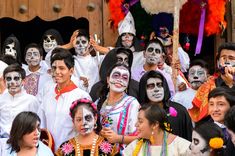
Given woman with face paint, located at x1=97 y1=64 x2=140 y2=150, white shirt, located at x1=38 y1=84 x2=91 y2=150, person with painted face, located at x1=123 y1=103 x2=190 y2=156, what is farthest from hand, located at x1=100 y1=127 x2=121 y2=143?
white shirt, located at x1=38 y1=84 x2=91 y2=150

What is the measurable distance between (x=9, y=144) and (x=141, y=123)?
4.15 ft

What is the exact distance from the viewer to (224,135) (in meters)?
5.27

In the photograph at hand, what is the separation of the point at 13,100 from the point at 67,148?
1022mm

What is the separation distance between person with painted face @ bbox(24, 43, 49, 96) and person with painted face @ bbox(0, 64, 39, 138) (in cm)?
93

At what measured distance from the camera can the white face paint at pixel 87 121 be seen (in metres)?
6.02

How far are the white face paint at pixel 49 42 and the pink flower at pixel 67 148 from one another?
254 centimetres

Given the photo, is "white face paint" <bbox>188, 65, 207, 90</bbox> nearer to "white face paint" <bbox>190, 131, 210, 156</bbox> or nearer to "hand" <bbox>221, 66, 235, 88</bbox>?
"hand" <bbox>221, 66, 235, 88</bbox>

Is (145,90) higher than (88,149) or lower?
higher

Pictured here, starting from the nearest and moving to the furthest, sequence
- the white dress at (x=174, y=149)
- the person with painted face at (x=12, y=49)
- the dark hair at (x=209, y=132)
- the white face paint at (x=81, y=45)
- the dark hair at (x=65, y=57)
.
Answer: the dark hair at (x=209, y=132), the white dress at (x=174, y=149), the dark hair at (x=65, y=57), the white face paint at (x=81, y=45), the person with painted face at (x=12, y=49)

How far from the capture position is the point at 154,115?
18.7 ft

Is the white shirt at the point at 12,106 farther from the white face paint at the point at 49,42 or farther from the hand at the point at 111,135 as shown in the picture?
the white face paint at the point at 49,42

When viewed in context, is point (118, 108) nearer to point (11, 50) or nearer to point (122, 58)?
point (122, 58)

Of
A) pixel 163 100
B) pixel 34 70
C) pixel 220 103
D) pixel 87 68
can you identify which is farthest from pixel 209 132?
pixel 34 70

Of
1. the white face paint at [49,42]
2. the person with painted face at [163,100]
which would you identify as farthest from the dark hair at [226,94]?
the white face paint at [49,42]
